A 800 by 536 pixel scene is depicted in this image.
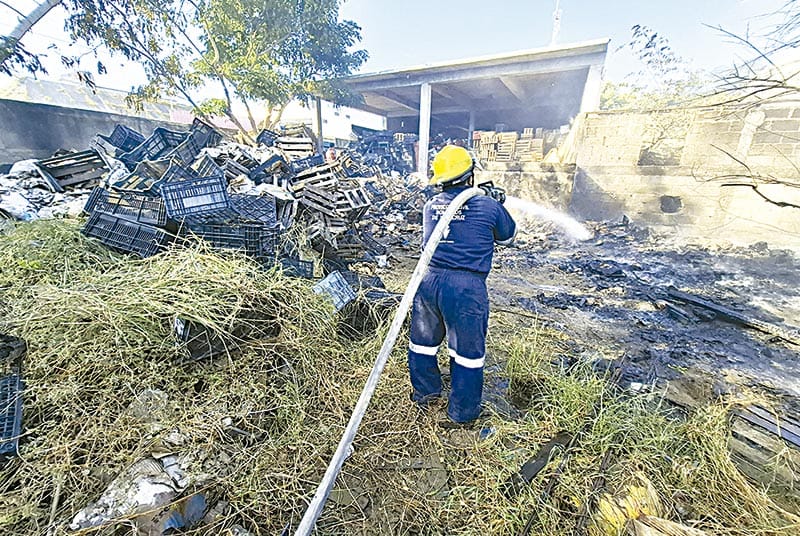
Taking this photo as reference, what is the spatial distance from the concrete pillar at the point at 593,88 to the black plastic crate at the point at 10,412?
40.7 ft

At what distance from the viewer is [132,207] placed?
3.37m

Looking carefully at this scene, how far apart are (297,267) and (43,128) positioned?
846 cm

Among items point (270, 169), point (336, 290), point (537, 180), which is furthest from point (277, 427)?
point (537, 180)

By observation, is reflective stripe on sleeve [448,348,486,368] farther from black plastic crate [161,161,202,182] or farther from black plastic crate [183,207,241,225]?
black plastic crate [161,161,202,182]

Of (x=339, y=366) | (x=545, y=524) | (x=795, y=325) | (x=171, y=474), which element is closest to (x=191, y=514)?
(x=171, y=474)

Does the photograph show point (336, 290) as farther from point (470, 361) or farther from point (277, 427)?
point (470, 361)

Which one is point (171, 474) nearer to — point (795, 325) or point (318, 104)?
point (795, 325)

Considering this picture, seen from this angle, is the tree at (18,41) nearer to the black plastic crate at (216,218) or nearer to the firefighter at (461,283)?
the black plastic crate at (216,218)

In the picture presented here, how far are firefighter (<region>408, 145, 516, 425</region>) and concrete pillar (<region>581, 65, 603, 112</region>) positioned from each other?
10008 mm

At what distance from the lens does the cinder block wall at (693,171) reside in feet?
23.9

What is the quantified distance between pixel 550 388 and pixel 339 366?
1.68 meters

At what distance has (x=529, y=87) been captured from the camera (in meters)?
14.0

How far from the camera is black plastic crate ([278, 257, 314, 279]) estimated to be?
3.39 meters

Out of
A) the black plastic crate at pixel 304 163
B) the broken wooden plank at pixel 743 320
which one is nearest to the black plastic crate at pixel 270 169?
the black plastic crate at pixel 304 163
